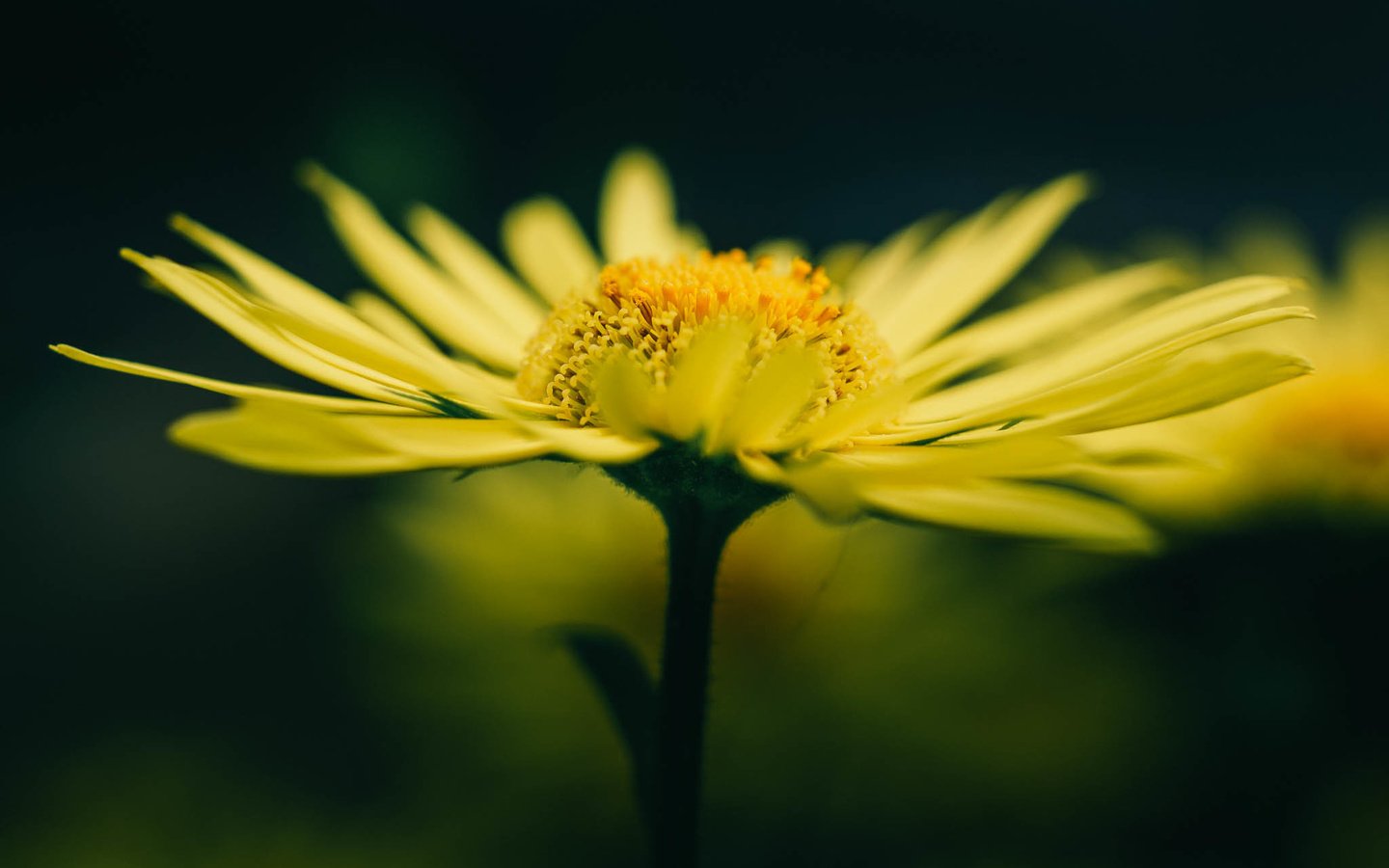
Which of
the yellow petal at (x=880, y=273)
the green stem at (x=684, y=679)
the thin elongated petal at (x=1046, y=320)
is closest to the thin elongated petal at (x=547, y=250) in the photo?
the yellow petal at (x=880, y=273)

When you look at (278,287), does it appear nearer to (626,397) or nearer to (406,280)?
(406,280)

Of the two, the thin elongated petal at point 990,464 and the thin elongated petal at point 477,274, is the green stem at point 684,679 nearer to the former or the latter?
the thin elongated petal at point 990,464

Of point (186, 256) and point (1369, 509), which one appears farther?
point (186, 256)

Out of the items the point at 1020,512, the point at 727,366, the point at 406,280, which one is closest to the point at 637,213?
the point at 406,280

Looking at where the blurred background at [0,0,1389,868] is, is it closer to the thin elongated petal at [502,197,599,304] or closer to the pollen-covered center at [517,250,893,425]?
the pollen-covered center at [517,250,893,425]

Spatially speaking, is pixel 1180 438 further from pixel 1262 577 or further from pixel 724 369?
pixel 724 369

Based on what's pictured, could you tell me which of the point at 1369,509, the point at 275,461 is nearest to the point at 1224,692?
the point at 1369,509

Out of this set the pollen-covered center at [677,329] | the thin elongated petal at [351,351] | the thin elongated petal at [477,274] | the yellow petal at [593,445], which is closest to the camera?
the yellow petal at [593,445]

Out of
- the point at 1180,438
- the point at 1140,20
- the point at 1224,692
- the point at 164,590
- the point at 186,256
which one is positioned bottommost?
the point at 1224,692
